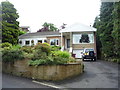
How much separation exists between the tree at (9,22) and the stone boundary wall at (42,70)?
35.1 ft

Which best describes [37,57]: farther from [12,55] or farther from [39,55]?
[12,55]

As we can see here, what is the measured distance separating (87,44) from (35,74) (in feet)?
53.8

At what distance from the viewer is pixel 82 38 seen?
23.6 metres

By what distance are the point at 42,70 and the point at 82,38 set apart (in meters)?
16.5

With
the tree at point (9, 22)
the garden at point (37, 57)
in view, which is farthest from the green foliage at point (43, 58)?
the tree at point (9, 22)

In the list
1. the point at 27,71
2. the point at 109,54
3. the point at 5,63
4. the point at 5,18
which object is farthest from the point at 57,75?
the point at 5,18

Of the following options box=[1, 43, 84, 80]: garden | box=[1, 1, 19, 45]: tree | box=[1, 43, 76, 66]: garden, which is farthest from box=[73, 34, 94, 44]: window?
box=[1, 43, 76, 66]: garden

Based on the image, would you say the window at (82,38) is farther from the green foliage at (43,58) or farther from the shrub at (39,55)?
the shrub at (39,55)

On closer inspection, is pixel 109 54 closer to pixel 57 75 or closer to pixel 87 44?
pixel 87 44

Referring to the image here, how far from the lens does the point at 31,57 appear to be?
877 cm

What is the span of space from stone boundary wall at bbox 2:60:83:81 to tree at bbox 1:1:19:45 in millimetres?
10686

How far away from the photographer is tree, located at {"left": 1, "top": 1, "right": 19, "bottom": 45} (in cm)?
1883

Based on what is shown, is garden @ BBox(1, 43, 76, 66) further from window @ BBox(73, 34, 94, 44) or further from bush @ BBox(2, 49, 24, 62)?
window @ BBox(73, 34, 94, 44)

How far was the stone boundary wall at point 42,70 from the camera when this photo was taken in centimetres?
812
